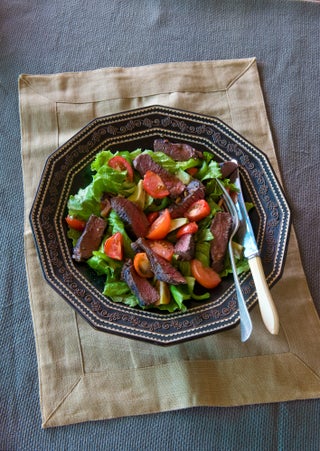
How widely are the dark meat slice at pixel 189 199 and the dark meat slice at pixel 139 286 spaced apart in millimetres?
186

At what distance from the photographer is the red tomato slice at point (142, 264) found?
3.86 feet

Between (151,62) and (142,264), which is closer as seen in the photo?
(142,264)

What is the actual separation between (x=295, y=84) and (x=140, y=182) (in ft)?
2.44

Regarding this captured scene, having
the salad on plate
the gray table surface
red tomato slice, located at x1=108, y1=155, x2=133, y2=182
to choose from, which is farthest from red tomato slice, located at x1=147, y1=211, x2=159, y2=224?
the gray table surface

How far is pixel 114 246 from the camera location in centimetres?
119

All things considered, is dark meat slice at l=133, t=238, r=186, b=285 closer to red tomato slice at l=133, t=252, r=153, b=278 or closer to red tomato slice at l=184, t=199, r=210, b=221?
red tomato slice at l=133, t=252, r=153, b=278

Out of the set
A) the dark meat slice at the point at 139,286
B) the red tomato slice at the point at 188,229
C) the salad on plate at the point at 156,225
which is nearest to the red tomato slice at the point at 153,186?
the salad on plate at the point at 156,225

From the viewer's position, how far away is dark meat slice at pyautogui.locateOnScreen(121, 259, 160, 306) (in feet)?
3.72

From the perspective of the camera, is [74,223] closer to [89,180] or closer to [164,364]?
[89,180]

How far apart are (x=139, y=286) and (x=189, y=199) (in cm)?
27

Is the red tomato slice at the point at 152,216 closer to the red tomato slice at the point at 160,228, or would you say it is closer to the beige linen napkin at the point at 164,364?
the red tomato slice at the point at 160,228

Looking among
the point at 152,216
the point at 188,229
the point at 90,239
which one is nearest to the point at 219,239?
the point at 188,229

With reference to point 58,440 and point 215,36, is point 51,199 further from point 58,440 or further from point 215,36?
point 215,36

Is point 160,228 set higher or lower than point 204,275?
higher
